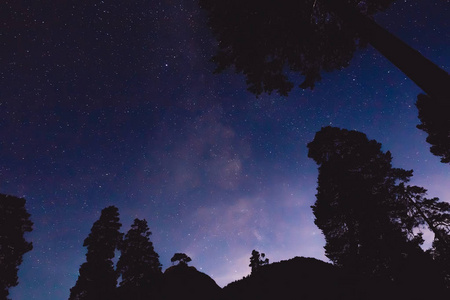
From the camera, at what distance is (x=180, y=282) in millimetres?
26094

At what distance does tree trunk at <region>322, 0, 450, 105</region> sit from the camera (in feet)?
13.4

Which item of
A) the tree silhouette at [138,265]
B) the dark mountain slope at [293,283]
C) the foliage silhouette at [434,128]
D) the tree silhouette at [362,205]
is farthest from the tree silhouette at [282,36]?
the tree silhouette at [138,265]

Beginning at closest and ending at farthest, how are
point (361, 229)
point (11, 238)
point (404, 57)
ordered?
point (404, 57) < point (361, 229) < point (11, 238)

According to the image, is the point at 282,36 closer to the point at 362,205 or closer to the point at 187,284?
the point at 362,205

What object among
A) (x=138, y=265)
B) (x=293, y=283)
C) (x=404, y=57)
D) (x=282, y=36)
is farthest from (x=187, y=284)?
(x=404, y=57)

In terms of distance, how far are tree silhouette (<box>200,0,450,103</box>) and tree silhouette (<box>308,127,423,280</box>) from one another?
12.3 meters

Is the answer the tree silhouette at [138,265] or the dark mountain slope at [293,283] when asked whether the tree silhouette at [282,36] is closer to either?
the dark mountain slope at [293,283]

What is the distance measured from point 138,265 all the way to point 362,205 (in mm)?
25448

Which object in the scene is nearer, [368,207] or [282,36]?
[282,36]

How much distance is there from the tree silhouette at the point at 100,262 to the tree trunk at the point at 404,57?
28871mm

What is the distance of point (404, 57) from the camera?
468 cm

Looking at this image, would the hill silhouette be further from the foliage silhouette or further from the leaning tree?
the foliage silhouette

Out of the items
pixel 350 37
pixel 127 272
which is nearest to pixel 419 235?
pixel 350 37

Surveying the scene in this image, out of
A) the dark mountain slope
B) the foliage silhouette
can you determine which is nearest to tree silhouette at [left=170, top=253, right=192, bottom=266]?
the dark mountain slope
